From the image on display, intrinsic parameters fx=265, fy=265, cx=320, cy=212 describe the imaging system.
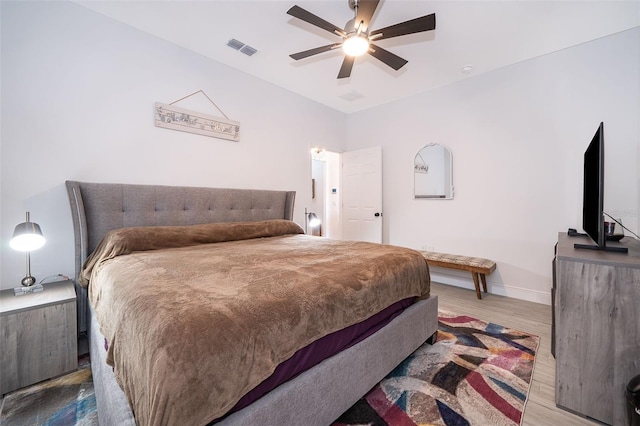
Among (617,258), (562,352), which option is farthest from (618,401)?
(617,258)

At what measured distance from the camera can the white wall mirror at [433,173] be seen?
3.81 metres

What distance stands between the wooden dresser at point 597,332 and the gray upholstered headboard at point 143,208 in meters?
2.97

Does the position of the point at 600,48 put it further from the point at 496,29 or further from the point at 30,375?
the point at 30,375

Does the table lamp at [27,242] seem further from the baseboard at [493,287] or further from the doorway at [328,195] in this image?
the baseboard at [493,287]

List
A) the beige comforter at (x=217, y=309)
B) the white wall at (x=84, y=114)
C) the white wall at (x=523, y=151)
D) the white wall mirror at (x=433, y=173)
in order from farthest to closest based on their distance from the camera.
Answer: the white wall mirror at (x=433, y=173)
the white wall at (x=523, y=151)
the white wall at (x=84, y=114)
the beige comforter at (x=217, y=309)

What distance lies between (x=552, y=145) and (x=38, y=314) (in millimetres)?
4866

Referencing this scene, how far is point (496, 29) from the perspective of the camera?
255 cm

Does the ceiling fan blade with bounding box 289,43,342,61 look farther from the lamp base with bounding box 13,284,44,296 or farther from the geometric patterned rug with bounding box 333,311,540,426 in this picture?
the lamp base with bounding box 13,284,44,296

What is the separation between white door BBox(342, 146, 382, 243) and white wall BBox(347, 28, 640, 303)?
0.41 meters

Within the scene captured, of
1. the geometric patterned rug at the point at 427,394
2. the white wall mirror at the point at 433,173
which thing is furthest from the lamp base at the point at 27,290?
the white wall mirror at the point at 433,173

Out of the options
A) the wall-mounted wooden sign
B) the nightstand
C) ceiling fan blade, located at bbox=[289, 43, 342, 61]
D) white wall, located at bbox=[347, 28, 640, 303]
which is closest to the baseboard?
white wall, located at bbox=[347, 28, 640, 303]

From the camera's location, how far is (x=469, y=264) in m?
3.24

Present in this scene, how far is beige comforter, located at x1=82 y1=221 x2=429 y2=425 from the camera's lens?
792mm

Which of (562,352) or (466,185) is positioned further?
(466,185)
